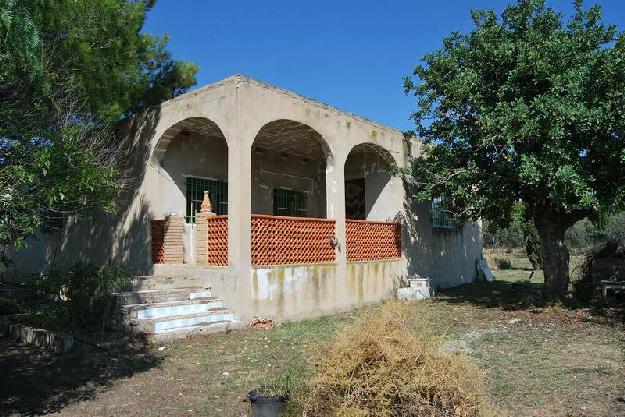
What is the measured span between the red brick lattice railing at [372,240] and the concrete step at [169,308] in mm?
3887

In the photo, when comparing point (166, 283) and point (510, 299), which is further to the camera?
point (510, 299)

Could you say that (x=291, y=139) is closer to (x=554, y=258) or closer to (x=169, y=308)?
(x=169, y=308)

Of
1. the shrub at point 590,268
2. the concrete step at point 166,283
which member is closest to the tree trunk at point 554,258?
the shrub at point 590,268

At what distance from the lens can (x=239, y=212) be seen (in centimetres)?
948

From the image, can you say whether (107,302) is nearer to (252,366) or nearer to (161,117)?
(252,366)

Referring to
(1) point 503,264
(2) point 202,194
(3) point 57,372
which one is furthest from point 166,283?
(1) point 503,264

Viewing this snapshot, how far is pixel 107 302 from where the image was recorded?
8.82 m

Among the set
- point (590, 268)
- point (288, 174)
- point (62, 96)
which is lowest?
Answer: point (590, 268)

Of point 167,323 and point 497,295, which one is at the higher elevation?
point 167,323

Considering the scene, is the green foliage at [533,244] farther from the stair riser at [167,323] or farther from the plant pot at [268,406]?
the plant pot at [268,406]

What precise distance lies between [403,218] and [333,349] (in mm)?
10063

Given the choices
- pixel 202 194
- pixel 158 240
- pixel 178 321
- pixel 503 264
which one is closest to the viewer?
pixel 178 321

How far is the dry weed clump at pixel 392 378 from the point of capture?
378 centimetres

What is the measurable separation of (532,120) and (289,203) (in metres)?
7.56
